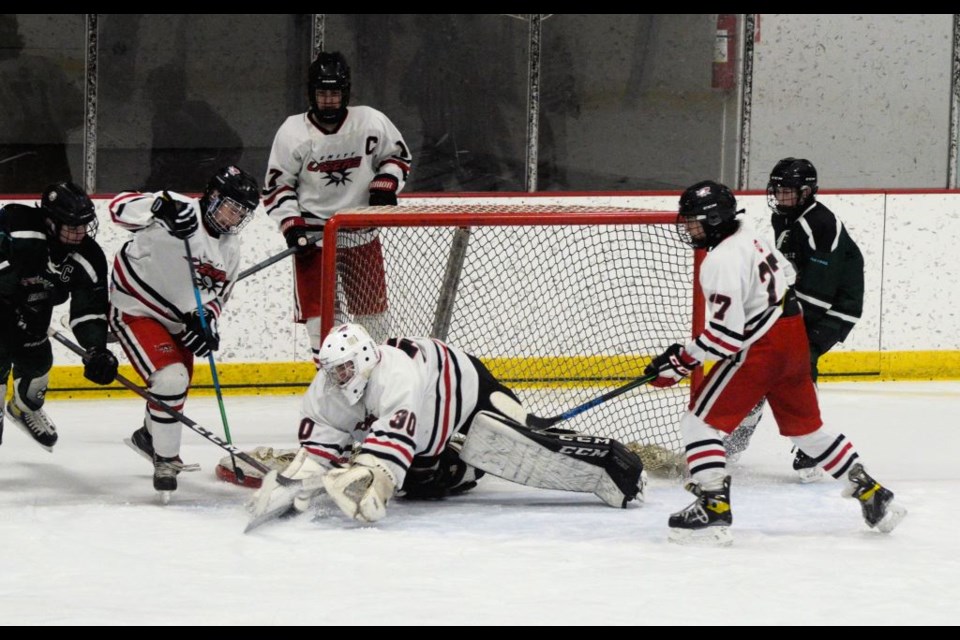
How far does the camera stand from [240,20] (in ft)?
21.1

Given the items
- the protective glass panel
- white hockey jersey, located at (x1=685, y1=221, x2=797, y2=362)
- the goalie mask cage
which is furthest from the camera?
the protective glass panel

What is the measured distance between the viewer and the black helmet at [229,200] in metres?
4.16

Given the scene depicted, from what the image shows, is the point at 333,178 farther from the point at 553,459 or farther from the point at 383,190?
the point at 553,459

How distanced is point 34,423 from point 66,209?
2.60ft

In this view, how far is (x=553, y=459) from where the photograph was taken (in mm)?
4133

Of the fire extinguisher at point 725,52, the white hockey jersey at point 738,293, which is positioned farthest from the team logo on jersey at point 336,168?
the fire extinguisher at point 725,52

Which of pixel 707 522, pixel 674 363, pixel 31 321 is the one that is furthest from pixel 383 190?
pixel 707 522

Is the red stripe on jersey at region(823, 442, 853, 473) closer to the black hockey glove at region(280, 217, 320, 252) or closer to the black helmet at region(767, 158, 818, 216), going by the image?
the black helmet at region(767, 158, 818, 216)

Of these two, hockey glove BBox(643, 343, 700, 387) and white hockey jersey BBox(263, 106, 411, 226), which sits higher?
white hockey jersey BBox(263, 106, 411, 226)

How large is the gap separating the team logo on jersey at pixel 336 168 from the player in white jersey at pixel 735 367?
4.64ft

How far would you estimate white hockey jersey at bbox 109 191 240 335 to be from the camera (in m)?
4.20

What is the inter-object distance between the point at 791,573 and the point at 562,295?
235 cm

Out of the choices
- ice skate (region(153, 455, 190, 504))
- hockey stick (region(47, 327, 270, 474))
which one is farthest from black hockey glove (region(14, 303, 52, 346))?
ice skate (region(153, 455, 190, 504))

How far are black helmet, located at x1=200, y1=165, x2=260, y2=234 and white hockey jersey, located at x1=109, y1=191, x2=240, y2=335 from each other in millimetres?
35
